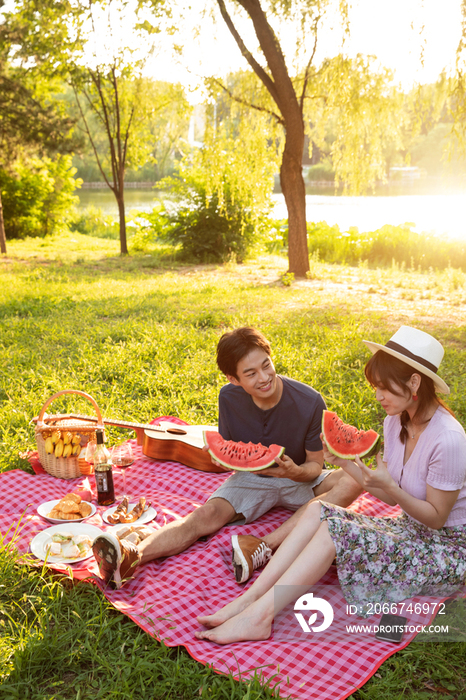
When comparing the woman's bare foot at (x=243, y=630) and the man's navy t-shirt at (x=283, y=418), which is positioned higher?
the man's navy t-shirt at (x=283, y=418)

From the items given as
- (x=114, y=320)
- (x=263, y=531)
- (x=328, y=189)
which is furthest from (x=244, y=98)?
(x=328, y=189)

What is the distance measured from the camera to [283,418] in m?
3.65

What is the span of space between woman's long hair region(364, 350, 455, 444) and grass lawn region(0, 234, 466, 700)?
1182mm

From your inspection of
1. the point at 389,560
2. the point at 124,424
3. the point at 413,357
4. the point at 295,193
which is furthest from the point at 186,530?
the point at 295,193

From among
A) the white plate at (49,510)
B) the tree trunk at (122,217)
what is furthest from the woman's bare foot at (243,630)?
the tree trunk at (122,217)

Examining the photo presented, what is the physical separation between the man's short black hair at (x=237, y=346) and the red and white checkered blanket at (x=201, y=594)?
115cm

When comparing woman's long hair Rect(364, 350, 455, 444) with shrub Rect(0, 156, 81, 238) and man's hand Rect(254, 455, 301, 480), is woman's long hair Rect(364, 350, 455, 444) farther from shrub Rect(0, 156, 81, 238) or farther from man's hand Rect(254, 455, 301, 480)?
shrub Rect(0, 156, 81, 238)

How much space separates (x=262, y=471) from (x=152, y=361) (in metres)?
3.70

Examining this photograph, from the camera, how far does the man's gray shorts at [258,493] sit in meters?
3.72

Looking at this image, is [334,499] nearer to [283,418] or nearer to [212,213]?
[283,418]

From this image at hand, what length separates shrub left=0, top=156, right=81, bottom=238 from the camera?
73.6 ft

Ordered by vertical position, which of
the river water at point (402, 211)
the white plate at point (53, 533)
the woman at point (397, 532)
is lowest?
the white plate at point (53, 533)

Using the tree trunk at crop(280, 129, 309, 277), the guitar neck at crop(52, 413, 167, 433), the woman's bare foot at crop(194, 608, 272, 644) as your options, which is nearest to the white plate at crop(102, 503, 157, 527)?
the guitar neck at crop(52, 413, 167, 433)

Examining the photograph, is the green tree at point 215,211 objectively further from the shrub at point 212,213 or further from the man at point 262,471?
the man at point 262,471
